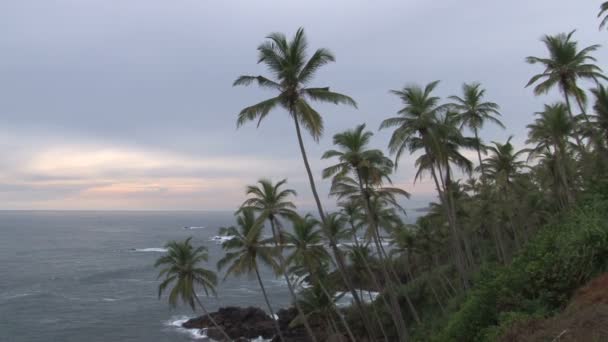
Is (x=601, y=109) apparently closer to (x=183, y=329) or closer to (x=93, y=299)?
(x=183, y=329)

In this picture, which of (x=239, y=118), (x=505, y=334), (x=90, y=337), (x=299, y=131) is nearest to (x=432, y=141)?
(x=299, y=131)

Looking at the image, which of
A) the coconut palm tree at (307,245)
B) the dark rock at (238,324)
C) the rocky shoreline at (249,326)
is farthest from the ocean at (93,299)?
the coconut palm tree at (307,245)

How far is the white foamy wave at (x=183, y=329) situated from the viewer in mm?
46375

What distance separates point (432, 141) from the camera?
21.5 metres

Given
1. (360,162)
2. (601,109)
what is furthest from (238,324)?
(601,109)

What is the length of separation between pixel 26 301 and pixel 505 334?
2667 inches

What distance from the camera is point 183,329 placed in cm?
4862

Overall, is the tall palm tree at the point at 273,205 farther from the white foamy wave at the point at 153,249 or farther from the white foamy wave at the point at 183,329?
the white foamy wave at the point at 153,249

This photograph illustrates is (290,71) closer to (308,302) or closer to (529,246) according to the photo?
(529,246)

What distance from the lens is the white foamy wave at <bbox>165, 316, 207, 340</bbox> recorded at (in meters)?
46.4

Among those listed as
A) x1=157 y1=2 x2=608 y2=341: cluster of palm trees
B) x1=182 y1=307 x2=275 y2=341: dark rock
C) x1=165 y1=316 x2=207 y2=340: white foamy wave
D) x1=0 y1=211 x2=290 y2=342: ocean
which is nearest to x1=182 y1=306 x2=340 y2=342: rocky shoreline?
x1=182 y1=307 x2=275 y2=341: dark rock

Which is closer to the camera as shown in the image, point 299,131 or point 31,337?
point 299,131

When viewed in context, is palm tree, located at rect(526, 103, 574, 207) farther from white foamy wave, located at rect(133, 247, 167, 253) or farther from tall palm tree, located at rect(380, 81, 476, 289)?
white foamy wave, located at rect(133, 247, 167, 253)

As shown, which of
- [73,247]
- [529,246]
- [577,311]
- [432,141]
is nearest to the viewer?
[577,311]
